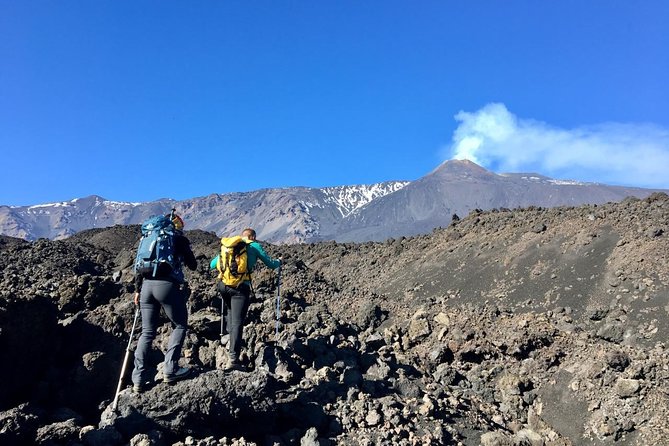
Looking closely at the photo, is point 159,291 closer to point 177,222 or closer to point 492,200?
point 177,222

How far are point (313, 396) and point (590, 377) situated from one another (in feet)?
14.3

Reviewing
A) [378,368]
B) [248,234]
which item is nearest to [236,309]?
[248,234]

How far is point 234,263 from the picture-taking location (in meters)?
6.12

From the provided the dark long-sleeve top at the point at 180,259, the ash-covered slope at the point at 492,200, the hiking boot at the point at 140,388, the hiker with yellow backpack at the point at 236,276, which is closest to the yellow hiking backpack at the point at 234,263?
the hiker with yellow backpack at the point at 236,276

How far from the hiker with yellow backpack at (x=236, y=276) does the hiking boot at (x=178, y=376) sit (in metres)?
0.93

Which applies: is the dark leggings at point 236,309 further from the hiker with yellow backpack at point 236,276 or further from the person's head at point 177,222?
the person's head at point 177,222

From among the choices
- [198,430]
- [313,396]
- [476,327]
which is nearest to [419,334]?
[476,327]

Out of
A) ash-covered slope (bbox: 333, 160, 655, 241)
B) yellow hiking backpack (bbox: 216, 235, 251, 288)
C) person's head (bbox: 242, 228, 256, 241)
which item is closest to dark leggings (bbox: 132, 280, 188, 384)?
yellow hiking backpack (bbox: 216, 235, 251, 288)

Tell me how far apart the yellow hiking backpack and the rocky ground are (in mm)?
1201

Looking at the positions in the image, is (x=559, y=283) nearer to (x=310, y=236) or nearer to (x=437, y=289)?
(x=437, y=289)

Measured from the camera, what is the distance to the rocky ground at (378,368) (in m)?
5.12

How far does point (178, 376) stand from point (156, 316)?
66cm

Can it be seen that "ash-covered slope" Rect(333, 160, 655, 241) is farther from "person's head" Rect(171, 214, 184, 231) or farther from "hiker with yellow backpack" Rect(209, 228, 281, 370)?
"person's head" Rect(171, 214, 184, 231)

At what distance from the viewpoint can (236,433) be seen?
5.16 metres
